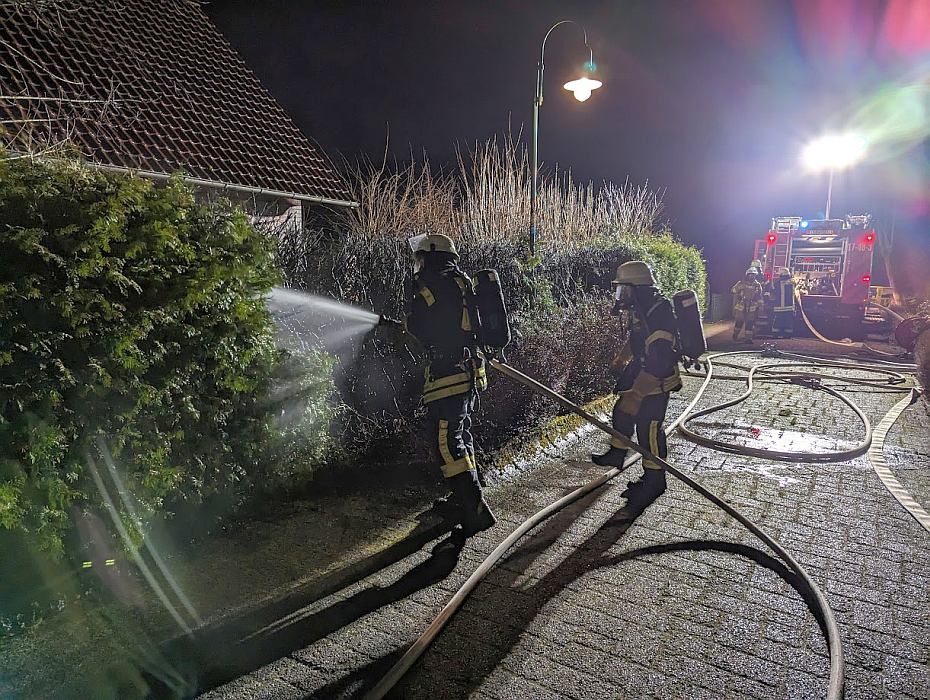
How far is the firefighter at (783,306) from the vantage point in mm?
15109

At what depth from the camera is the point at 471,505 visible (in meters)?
4.19

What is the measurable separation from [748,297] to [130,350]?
1431 cm

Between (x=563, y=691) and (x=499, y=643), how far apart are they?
0.42 m

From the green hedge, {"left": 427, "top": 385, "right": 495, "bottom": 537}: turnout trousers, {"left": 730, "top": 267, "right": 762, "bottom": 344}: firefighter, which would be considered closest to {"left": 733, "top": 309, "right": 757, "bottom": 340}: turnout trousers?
{"left": 730, "top": 267, "right": 762, "bottom": 344}: firefighter

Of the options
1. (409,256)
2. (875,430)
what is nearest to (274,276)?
(409,256)

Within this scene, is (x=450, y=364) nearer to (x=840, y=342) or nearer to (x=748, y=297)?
(x=748, y=297)

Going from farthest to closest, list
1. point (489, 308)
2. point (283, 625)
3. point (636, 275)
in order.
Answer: point (636, 275) < point (489, 308) < point (283, 625)

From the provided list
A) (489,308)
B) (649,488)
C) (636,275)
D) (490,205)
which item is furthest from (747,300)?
(489,308)

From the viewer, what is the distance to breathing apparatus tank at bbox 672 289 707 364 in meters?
5.06

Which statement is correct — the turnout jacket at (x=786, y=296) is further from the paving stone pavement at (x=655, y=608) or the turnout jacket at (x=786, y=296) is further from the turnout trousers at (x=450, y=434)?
the turnout trousers at (x=450, y=434)

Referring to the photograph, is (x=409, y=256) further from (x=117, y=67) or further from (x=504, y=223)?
(x=117, y=67)

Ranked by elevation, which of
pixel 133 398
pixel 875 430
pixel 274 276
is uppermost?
pixel 274 276

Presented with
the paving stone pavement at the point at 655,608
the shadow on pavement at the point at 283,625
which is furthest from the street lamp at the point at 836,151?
the shadow on pavement at the point at 283,625

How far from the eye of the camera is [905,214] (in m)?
24.3
